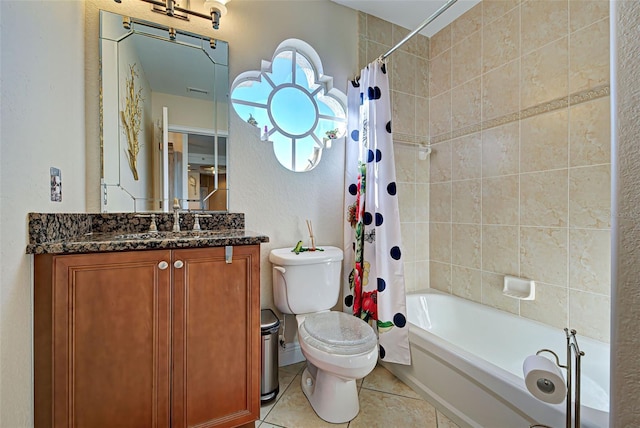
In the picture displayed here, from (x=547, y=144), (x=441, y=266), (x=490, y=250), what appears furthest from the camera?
(x=441, y=266)

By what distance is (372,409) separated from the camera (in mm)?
1538

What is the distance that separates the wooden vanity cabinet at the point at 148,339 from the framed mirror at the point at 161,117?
61cm

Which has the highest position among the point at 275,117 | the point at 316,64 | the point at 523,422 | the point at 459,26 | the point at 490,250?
the point at 459,26

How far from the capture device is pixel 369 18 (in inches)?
86.4

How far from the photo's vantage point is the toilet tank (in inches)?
66.5

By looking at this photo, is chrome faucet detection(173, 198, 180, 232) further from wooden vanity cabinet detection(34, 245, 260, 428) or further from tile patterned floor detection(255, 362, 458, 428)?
tile patterned floor detection(255, 362, 458, 428)

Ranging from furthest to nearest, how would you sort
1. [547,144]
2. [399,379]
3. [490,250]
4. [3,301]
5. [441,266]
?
[441,266] < [490,250] < [399,379] < [547,144] < [3,301]

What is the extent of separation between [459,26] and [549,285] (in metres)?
1.97

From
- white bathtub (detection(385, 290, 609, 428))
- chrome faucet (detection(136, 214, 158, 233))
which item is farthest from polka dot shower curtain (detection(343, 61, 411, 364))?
chrome faucet (detection(136, 214, 158, 233))

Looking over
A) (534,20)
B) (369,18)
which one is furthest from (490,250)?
(369,18)

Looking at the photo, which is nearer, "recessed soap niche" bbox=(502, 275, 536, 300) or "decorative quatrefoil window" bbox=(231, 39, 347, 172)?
"recessed soap niche" bbox=(502, 275, 536, 300)

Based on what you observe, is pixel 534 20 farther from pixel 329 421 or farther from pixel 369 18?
pixel 329 421

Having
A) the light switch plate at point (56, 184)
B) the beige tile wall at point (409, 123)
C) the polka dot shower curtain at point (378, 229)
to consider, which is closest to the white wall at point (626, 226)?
the polka dot shower curtain at point (378, 229)

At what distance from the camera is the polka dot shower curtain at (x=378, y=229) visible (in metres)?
1.78
